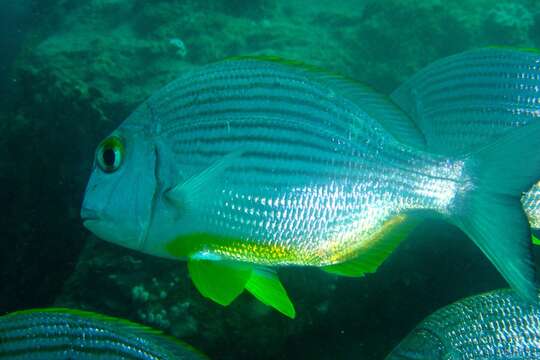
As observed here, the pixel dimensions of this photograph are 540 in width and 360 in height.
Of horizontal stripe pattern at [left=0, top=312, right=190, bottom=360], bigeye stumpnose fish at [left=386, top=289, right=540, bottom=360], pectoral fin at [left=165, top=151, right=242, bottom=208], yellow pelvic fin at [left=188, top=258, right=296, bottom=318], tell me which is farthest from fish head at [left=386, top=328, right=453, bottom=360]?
pectoral fin at [left=165, top=151, right=242, bottom=208]

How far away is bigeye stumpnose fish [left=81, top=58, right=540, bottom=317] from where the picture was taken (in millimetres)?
1621

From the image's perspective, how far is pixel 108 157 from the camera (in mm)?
1662

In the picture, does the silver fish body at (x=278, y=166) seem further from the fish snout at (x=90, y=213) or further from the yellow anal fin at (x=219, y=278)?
the fish snout at (x=90, y=213)

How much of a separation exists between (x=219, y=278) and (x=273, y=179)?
0.50 meters

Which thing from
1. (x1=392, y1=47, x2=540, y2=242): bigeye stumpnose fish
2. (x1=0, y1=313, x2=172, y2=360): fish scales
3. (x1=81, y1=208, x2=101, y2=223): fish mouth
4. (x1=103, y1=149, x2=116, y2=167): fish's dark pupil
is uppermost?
(x1=392, y1=47, x2=540, y2=242): bigeye stumpnose fish

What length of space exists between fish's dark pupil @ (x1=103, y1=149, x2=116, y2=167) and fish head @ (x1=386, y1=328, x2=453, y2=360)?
2034 millimetres

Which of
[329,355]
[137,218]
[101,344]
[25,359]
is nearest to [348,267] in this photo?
[137,218]

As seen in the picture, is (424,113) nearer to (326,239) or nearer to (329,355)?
(326,239)

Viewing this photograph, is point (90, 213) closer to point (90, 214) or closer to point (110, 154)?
point (90, 214)

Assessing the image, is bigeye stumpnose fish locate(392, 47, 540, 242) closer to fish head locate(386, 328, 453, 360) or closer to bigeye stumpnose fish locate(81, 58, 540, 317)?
bigeye stumpnose fish locate(81, 58, 540, 317)

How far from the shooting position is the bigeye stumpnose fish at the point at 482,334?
2.34 m

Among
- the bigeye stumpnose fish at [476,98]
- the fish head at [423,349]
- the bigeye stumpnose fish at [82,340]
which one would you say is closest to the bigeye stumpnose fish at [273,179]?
the bigeye stumpnose fish at [82,340]

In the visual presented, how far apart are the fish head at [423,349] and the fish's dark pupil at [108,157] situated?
203 centimetres

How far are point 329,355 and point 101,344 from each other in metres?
2.94
